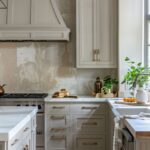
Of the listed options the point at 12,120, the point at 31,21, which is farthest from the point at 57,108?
the point at 12,120

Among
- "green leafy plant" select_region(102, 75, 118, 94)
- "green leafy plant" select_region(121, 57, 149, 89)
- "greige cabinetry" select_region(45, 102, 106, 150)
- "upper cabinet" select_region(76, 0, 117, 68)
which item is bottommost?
"greige cabinetry" select_region(45, 102, 106, 150)

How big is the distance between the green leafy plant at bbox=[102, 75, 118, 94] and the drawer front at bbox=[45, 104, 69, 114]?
24.9 inches

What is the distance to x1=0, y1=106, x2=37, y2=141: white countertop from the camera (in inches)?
78.6

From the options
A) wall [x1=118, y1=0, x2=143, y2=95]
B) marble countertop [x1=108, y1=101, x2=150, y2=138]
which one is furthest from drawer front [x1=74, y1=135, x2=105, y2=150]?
marble countertop [x1=108, y1=101, x2=150, y2=138]

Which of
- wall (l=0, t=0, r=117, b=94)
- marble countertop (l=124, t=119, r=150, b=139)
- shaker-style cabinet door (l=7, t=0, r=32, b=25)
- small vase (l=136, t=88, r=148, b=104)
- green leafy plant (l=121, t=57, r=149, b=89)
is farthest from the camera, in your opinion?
wall (l=0, t=0, r=117, b=94)

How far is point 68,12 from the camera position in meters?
4.84

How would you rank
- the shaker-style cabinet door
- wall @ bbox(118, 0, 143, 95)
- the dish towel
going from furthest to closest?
the shaker-style cabinet door, wall @ bbox(118, 0, 143, 95), the dish towel

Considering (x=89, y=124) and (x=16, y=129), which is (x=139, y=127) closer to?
(x=16, y=129)

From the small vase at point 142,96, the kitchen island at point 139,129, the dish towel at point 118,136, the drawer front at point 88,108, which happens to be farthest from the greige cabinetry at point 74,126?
the kitchen island at point 139,129

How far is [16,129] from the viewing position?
7.16 feet

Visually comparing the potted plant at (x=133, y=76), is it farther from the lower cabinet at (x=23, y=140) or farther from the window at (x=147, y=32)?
the lower cabinet at (x=23, y=140)

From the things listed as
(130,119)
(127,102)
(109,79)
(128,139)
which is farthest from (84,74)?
(128,139)

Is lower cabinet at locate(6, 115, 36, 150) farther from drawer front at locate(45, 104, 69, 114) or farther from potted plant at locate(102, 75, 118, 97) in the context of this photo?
potted plant at locate(102, 75, 118, 97)

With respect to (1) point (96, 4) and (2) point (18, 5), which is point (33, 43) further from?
(1) point (96, 4)
